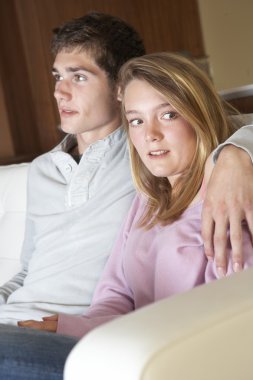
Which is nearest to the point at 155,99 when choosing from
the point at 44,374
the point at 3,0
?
the point at 44,374

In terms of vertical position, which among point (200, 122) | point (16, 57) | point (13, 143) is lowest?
point (13, 143)

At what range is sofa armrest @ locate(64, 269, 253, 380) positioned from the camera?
57 centimetres

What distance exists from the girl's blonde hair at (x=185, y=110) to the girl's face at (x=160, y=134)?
16 millimetres

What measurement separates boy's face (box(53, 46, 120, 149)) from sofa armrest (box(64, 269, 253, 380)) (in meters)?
0.99

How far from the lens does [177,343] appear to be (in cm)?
59

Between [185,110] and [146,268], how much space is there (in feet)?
1.05

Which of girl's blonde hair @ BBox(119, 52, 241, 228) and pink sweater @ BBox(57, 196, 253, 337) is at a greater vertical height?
girl's blonde hair @ BBox(119, 52, 241, 228)

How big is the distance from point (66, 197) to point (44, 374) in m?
0.86

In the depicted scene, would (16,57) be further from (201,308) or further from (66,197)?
(201,308)

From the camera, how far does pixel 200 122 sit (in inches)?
50.6

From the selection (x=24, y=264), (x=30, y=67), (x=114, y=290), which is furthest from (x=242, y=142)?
(x=30, y=67)

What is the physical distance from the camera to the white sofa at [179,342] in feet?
1.88

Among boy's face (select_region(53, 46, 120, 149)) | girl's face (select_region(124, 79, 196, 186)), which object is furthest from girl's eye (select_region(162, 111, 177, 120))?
boy's face (select_region(53, 46, 120, 149))

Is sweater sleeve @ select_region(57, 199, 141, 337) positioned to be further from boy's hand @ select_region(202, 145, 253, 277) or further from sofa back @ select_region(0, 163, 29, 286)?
sofa back @ select_region(0, 163, 29, 286)
